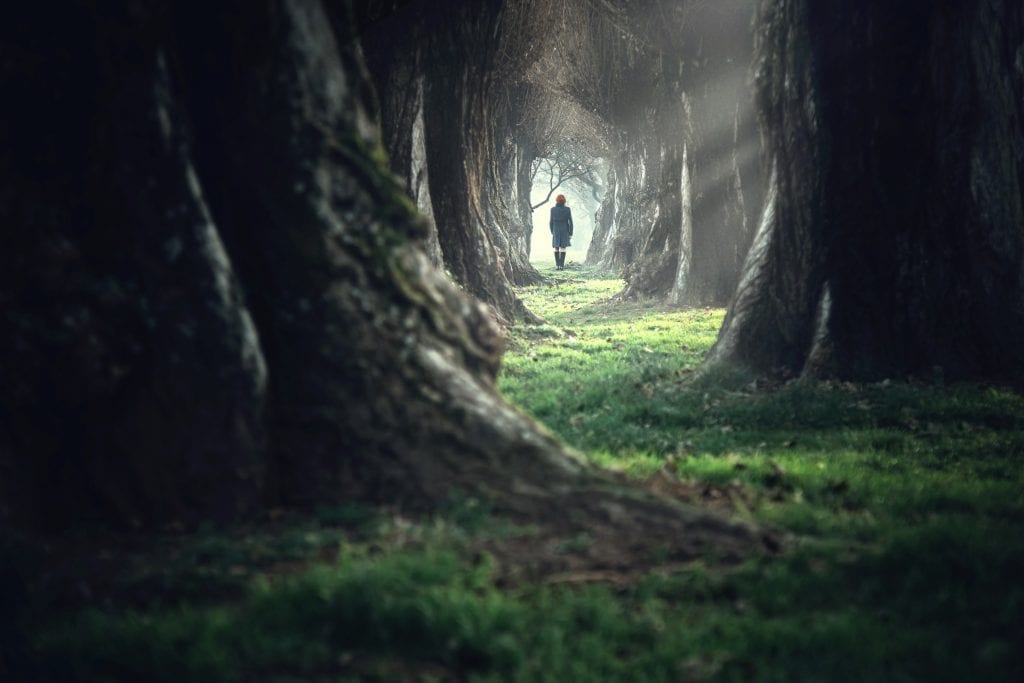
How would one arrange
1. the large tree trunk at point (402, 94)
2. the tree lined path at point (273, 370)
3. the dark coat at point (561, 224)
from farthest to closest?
1. the dark coat at point (561, 224)
2. the large tree trunk at point (402, 94)
3. the tree lined path at point (273, 370)

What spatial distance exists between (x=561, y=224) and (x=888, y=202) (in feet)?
82.8

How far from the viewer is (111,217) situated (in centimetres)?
420

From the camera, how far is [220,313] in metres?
4.10

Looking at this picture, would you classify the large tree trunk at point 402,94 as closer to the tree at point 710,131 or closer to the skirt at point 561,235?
the tree at point 710,131

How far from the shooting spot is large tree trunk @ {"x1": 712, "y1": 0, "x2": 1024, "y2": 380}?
8234mm

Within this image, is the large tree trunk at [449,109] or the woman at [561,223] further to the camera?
the woman at [561,223]

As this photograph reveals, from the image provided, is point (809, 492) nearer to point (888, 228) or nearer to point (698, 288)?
point (888, 228)

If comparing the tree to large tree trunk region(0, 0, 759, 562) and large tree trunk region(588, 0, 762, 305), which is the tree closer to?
large tree trunk region(588, 0, 762, 305)

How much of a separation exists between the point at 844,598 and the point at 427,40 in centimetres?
986

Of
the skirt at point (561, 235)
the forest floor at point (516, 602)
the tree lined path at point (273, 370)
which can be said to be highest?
the skirt at point (561, 235)

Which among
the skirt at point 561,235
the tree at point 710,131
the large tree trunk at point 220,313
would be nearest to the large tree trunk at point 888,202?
the large tree trunk at point 220,313

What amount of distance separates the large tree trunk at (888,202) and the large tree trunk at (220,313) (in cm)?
484

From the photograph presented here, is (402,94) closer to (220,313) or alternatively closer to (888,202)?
(888,202)

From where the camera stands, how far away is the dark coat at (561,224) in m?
32.6
